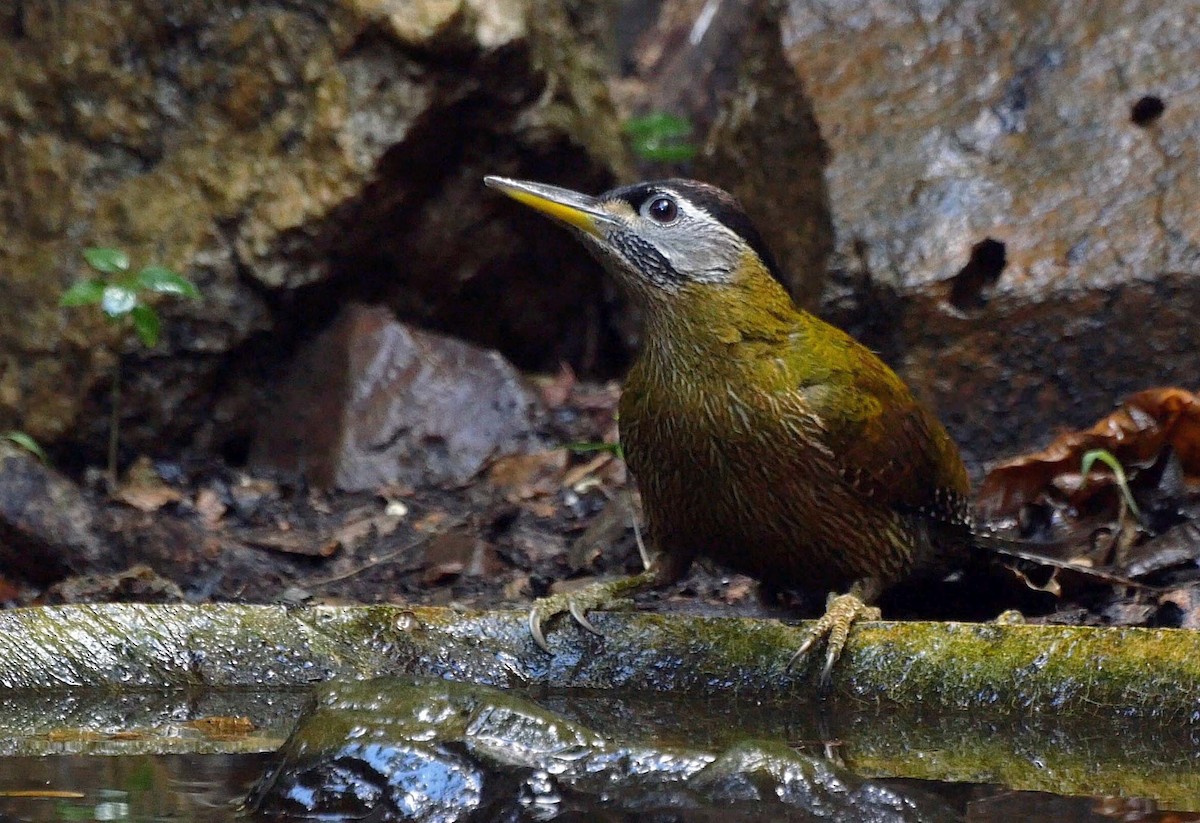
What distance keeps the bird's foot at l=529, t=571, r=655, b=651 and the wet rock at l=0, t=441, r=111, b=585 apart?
2.11 metres

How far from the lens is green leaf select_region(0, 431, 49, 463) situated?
6.32 m

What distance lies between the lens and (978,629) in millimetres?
3650

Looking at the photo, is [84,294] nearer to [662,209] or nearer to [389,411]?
[389,411]

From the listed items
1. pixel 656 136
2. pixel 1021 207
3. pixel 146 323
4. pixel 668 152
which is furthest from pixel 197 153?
pixel 1021 207

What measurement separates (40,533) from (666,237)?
2.65m

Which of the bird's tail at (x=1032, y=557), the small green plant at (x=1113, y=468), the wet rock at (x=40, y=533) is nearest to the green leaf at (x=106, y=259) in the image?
Answer: the wet rock at (x=40, y=533)

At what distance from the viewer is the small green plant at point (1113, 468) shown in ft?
17.5

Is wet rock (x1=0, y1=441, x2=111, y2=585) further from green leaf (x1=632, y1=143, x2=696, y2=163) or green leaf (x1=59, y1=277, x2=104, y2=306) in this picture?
green leaf (x1=632, y1=143, x2=696, y2=163)

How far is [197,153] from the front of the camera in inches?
273

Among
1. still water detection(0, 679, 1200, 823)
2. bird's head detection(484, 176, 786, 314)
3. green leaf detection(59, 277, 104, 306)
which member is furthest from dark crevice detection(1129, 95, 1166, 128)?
green leaf detection(59, 277, 104, 306)

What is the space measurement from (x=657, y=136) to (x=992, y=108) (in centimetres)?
238

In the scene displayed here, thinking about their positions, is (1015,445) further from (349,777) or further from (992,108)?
(349,777)

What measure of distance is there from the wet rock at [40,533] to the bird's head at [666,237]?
7.45 ft

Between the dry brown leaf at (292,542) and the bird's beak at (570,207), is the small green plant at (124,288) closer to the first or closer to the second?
the dry brown leaf at (292,542)
